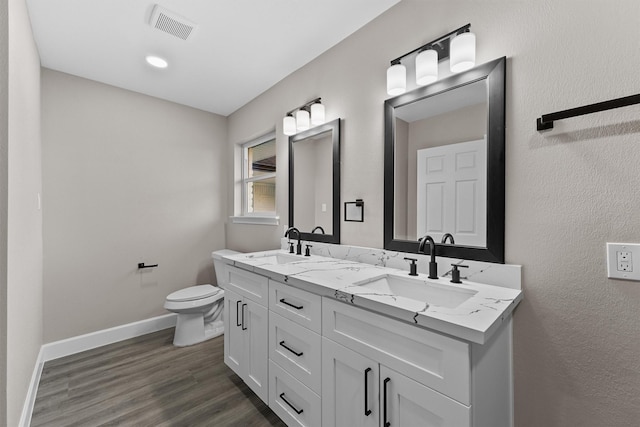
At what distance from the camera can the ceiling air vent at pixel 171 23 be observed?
1.64m

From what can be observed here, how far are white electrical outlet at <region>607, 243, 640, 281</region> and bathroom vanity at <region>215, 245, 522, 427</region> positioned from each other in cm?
29

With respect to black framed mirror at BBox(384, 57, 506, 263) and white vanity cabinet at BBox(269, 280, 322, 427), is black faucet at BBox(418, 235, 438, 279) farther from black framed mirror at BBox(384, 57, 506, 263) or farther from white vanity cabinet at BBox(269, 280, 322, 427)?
white vanity cabinet at BBox(269, 280, 322, 427)

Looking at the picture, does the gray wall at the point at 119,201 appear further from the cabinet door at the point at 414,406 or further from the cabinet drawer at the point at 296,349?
the cabinet door at the point at 414,406

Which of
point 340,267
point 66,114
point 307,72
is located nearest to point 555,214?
point 340,267

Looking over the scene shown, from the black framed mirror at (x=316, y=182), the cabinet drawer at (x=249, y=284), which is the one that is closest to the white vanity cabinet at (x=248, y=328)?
the cabinet drawer at (x=249, y=284)

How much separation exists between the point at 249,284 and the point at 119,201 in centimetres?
183

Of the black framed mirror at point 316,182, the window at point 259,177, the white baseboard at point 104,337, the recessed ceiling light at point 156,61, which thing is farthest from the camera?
the window at point 259,177

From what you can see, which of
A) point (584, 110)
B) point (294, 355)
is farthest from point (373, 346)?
point (584, 110)

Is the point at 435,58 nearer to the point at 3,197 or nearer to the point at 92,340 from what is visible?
the point at 3,197

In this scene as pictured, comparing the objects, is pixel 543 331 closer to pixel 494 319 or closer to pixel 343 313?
pixel 494 319

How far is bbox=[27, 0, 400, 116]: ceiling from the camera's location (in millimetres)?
1604

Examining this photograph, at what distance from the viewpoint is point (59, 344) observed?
2248mm

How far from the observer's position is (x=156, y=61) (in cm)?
215

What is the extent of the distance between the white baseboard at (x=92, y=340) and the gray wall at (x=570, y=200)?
2.80 meters
